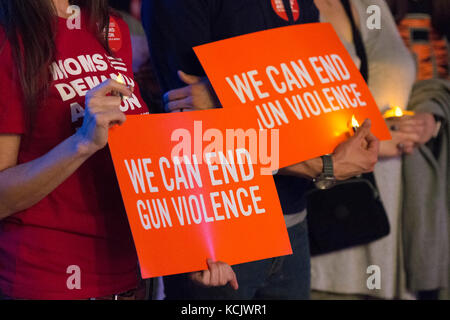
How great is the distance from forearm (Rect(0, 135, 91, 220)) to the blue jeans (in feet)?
1.69

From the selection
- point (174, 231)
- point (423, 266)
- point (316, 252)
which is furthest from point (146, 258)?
point (423, 266)

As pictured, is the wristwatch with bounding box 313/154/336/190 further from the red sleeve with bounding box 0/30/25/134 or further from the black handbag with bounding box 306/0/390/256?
the red sleeve with bounding box 0/30/25/134

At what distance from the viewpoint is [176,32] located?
1371mm

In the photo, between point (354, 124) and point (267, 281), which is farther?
point (267, 281)

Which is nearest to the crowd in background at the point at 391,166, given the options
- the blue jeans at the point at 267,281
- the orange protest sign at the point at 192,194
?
the blue jeans at the point at 267,281

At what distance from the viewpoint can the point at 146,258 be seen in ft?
3.59

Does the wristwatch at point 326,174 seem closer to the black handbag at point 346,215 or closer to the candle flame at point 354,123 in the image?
the candle flame at point 354,123

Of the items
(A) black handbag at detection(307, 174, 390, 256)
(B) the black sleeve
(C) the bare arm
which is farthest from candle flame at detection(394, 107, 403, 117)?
(C) the bare arm

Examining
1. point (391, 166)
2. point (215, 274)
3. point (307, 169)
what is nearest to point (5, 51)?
point (215, 274)

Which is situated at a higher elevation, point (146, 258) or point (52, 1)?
point (52, 1)

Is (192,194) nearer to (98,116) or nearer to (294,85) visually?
(98,116)

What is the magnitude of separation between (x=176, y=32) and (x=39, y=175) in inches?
21.5
